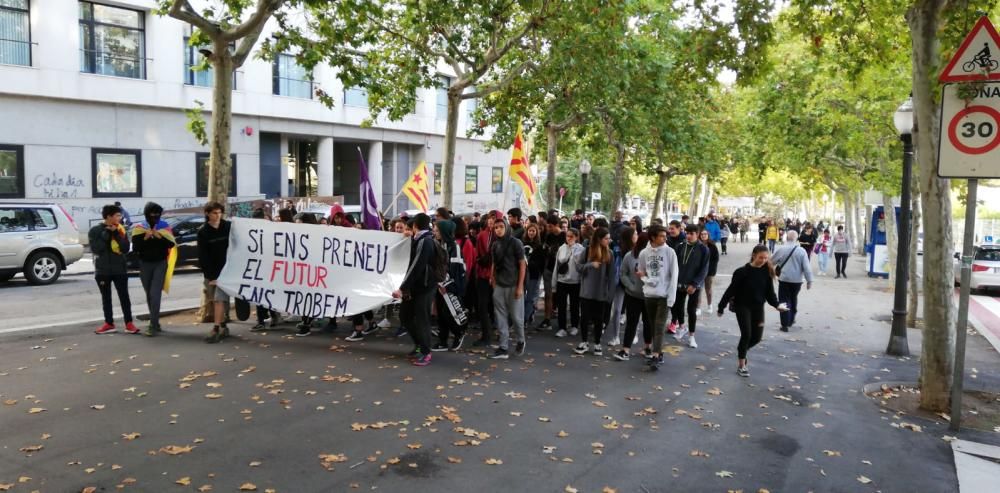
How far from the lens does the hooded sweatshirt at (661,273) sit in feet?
30.2

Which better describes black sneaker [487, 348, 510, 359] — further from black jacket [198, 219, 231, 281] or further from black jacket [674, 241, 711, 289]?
black jacket [198, 219, 231, 281]

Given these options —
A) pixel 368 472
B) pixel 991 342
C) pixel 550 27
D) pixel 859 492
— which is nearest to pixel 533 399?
pixel 368 472

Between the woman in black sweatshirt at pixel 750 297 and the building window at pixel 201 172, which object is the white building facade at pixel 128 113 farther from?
the woman in black sweatshirt at pixel 750 297

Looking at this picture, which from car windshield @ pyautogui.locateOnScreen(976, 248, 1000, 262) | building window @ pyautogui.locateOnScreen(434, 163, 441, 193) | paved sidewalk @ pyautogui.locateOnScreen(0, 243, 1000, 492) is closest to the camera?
paved sidewalk @ pyautogui.locateOnScreen(0, 243, 1000, 492)

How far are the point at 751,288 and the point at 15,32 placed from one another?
80.9 feet

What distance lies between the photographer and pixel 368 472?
17.8ft

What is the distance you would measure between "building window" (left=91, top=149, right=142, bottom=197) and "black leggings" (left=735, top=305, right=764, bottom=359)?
76.3 feet

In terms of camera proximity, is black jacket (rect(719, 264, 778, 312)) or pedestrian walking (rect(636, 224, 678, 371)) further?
black jacket (rect(719, 264, 778, 312))

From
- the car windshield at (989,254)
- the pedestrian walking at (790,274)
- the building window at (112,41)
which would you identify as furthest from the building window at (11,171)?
the car windshield at (989,254)

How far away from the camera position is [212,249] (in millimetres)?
10016

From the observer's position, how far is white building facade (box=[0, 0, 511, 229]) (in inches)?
934

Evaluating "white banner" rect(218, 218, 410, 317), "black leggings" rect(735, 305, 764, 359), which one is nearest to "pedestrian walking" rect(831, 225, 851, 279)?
"black leggings" rect(735, 305, 764, 359)

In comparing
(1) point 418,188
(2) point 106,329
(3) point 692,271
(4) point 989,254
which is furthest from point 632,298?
(4) point 989,254

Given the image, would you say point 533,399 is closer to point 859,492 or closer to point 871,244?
point 859,492
